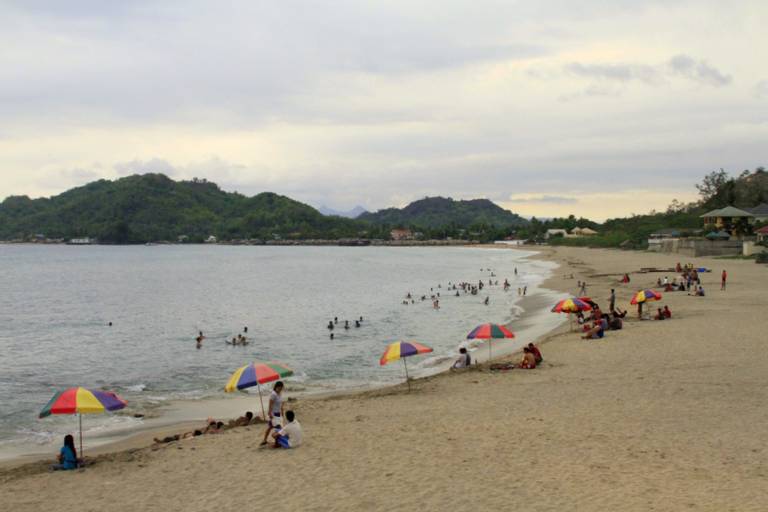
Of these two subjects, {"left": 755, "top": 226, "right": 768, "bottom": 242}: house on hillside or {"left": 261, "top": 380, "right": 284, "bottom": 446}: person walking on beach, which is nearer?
{"left": 261, "top": 380, "right": 284, "bottom": 446}: person walking on beach

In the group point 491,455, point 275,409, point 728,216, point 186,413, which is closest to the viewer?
point 491,455

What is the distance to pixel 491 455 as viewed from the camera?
11164 millimetres

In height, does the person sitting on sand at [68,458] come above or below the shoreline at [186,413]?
above

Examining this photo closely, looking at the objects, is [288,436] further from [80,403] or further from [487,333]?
[487,333]

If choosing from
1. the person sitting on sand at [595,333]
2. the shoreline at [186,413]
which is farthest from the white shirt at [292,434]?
the person sitting on sand at [595,333]

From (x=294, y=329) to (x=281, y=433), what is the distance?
25.6 meters

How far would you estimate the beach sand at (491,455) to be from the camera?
9398mm

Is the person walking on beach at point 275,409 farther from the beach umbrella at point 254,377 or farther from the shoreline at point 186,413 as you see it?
the shoreline at point 186,413

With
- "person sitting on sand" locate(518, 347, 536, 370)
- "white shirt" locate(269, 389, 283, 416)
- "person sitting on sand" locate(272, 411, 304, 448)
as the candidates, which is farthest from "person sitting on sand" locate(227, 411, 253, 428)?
"person sitting on sand" locate(518, 347, 536, 370)

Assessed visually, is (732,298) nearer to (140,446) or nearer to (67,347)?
(140,446)

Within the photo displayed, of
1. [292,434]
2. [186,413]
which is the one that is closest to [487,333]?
[292,434]

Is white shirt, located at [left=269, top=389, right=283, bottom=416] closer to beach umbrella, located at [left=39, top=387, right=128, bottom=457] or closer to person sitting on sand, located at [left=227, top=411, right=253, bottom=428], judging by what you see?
person sitting on sand, located at [left=227, top=411, right=253, bottom=428]

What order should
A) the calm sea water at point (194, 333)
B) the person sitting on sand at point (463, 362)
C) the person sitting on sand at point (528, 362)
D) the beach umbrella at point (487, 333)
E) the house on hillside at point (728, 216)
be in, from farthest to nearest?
1. the house on hillside at point (728, 216)
2. the calm sea water at point (194, 333)
3. the person sitting on sand at point (463, 362)
4. the person sitting on sand at point (528, 362)
5. the beach umbrella at point (487, 333)

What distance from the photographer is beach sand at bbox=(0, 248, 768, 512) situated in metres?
9.40
